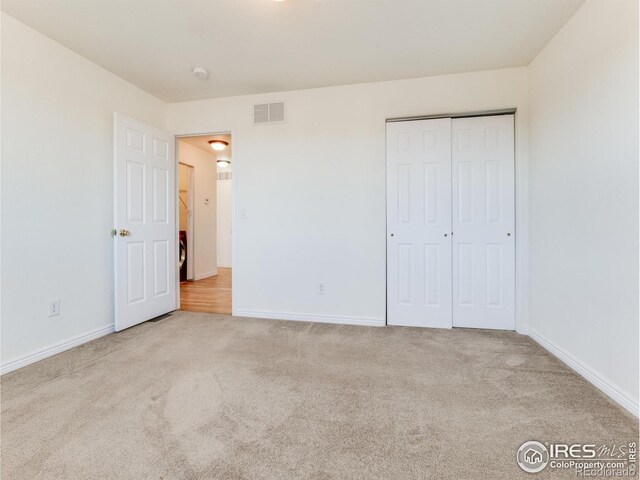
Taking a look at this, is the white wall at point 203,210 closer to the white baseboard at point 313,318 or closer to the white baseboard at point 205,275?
the white baseboard at point 205,275

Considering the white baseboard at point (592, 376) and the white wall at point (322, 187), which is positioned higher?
the white wall at point (322, 187)

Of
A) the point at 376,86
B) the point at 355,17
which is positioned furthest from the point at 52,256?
the point at 376,86

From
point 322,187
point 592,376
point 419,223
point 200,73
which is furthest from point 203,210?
point 592,376

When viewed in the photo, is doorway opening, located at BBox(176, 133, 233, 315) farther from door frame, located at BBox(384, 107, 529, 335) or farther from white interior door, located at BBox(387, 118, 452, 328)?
door frame, located at BBox(384, 107, 529, 335)

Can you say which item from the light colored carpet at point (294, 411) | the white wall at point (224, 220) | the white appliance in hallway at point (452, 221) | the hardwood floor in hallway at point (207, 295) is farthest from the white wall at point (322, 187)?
the white wall at point (224, 220)

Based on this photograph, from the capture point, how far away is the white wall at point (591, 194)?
161 centimetres

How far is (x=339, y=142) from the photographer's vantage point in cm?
308

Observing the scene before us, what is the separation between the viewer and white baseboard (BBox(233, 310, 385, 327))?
3.04 m

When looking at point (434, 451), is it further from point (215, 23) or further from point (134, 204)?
point (134, 204)

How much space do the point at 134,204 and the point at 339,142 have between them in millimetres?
2187

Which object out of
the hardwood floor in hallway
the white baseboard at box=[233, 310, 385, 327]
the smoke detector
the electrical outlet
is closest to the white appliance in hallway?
the white baseboard at box=[233, 310, 385, 327]

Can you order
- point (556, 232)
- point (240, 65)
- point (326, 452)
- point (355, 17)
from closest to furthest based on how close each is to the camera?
point (326, 452) → point (355, 17) → point (556, 232) → point (240, 65)

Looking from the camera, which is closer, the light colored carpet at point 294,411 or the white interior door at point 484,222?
→ the light colored carpet at point 294,411

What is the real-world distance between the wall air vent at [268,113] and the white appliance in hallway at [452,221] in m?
1.18
